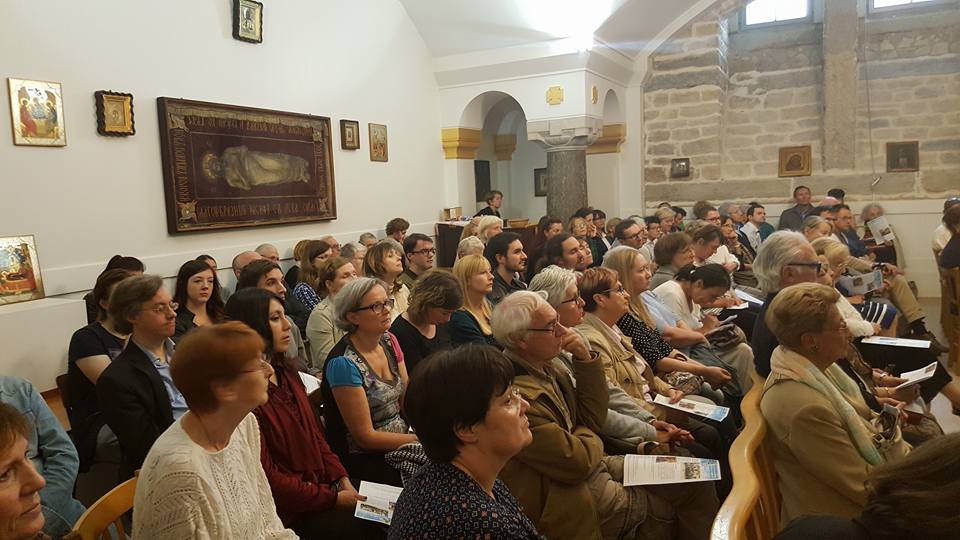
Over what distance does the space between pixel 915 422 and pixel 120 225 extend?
565 cm

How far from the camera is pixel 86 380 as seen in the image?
3213mm

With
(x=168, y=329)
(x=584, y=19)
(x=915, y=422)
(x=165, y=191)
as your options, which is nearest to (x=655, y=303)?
(x=915, y=422)

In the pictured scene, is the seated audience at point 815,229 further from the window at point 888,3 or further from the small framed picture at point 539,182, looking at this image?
the small framed picture at point 539,182

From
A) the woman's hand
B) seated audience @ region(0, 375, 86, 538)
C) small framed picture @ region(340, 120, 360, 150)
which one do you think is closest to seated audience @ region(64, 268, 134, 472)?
seated audience @ region(0, 375, 86, 538)

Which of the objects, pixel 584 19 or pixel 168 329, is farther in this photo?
pixel 584 19

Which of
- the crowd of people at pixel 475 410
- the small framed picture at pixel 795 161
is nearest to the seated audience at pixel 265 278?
the crowd of people at pixel 475 410

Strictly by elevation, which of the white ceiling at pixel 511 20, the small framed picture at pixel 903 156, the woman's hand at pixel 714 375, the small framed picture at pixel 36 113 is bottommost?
the woman's hand at pixel 714 375

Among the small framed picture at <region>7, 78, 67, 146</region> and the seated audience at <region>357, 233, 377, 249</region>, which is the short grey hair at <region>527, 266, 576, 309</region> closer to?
the small framed picture at <region>7, 78, 67, 146</region>

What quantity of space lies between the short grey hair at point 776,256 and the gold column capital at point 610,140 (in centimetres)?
733

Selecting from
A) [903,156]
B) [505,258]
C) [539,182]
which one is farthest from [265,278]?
[539,182]

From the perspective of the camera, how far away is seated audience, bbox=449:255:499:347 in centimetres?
388

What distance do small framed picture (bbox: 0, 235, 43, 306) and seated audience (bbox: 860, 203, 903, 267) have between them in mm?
8398

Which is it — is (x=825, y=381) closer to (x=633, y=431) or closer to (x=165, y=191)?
(x=633, y=431)

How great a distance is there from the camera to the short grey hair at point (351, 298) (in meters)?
3.05
